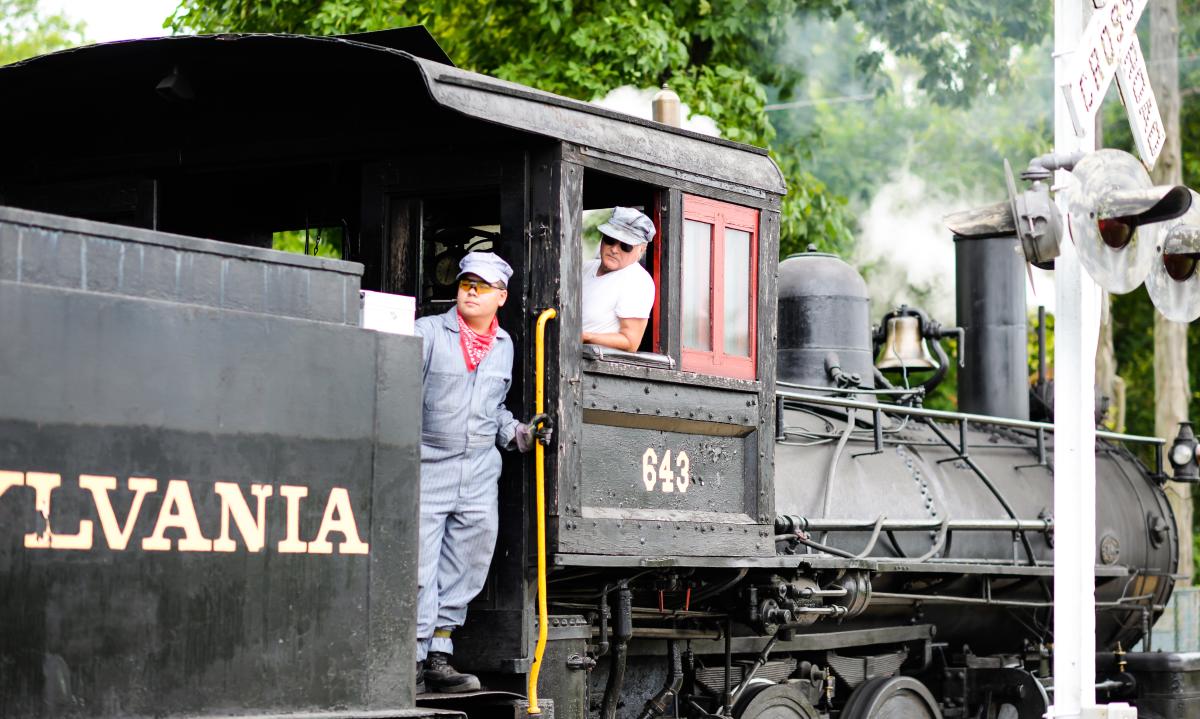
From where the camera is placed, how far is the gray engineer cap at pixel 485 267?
205 inches

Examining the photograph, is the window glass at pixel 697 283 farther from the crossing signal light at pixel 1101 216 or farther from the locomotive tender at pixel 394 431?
the crossing signal light at pixel 1101 216

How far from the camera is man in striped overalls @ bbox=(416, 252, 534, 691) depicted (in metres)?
5.19

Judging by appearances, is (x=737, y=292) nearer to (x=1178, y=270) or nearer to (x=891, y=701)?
(x=1178, y=270)

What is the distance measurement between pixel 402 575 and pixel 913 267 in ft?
50.5

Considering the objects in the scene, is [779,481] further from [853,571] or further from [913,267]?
[913,267]

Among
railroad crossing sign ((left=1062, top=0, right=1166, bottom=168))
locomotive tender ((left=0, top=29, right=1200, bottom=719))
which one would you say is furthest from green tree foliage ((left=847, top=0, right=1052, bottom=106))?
railroad crossing sign ((left=1062, top=0, right=1166, bottom=168))

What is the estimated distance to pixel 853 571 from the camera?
745 centimetres

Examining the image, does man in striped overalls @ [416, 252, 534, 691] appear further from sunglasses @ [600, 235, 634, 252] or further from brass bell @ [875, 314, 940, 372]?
brass bell @ [875, 314, 940, 372]

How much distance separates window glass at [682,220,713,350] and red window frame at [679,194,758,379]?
0.5 inches

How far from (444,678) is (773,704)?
254 centimetres

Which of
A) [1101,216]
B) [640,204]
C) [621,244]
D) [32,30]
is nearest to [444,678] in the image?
[621,244]

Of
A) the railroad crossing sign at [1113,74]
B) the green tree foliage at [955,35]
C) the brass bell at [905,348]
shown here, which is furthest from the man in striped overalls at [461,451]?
the green tree foliage at [955,35]

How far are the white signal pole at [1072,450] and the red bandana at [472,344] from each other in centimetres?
227

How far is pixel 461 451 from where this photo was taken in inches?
205
